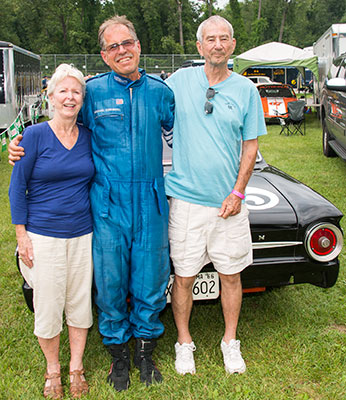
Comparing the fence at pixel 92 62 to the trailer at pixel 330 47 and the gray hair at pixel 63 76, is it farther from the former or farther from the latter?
the gray hair at pixel 63 76

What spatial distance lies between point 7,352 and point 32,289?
65cm

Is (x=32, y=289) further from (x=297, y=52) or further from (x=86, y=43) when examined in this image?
(x=86, y=43)

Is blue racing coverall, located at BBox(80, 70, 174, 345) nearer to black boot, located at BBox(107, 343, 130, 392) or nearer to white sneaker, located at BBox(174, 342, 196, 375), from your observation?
black boot, located at BBox(107, 343, 130, 392)


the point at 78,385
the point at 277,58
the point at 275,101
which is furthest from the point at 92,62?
the point at 78,385

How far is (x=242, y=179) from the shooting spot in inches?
104

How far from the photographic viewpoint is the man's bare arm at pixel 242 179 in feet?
8.49

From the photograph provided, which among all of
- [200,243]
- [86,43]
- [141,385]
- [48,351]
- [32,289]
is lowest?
[141,385]

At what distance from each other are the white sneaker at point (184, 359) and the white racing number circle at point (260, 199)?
3.31 feet

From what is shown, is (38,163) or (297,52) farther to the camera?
(297,52)

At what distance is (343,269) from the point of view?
4125 mm

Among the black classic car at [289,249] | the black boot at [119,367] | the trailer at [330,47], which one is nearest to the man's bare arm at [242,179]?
the black classic car at [289,249]

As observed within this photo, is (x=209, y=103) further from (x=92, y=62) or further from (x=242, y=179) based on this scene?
(x=92, y=62)

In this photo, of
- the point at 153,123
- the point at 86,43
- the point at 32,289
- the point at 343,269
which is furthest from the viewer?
the point at 86,43

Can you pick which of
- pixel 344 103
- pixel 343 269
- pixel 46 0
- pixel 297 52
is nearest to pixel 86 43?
pixel 46 0
